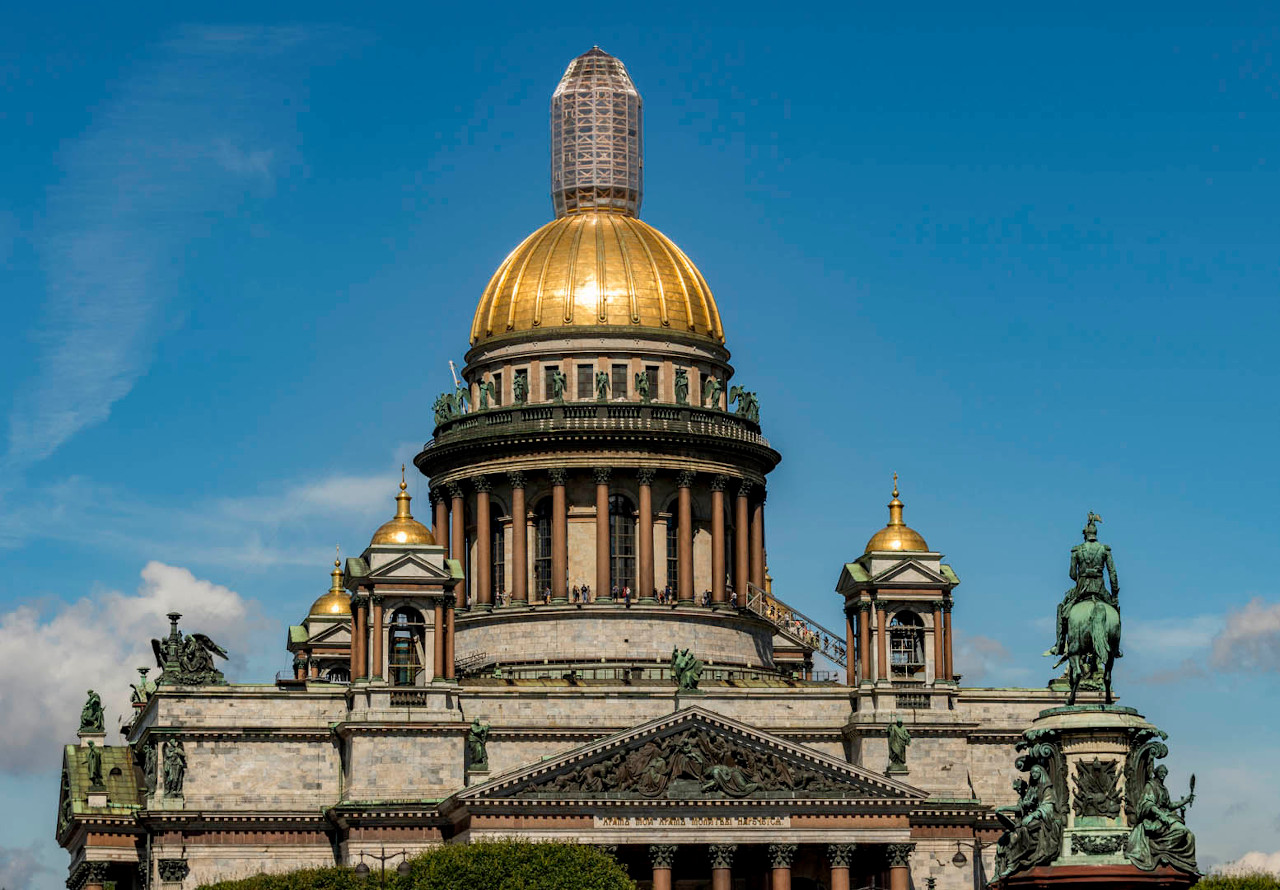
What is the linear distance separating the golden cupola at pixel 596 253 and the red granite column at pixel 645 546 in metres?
8.28

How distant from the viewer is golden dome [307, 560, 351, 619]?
472 feet

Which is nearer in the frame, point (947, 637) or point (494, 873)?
point (494, 873)

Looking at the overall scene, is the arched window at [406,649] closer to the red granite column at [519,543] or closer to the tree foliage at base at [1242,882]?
the red granite column at [519,543]

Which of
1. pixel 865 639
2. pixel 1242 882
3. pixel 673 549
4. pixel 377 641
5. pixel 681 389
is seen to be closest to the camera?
pixel 1242 882

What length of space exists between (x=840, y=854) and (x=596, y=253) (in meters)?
35.8

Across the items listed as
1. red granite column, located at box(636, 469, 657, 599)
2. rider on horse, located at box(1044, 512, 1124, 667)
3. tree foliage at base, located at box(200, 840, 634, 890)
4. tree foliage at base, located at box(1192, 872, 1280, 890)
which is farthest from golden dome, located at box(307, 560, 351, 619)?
rider on horse, located at box(1044, 512, 1124, 667)

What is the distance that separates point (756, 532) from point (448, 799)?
28.7 m

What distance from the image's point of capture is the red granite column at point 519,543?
128125 mm

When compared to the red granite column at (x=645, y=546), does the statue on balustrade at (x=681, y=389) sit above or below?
above

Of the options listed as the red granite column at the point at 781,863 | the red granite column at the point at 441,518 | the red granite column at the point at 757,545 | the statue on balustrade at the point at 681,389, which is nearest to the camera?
the red granite column at the point at 781,863

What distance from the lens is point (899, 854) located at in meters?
113

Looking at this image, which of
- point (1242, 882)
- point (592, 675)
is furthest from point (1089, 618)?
point (592, 675)

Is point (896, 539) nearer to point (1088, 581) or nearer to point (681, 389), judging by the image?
point (681, 389)

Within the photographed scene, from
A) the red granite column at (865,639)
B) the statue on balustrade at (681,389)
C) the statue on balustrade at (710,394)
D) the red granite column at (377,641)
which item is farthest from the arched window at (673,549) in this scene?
the red granite column at (377,641)
